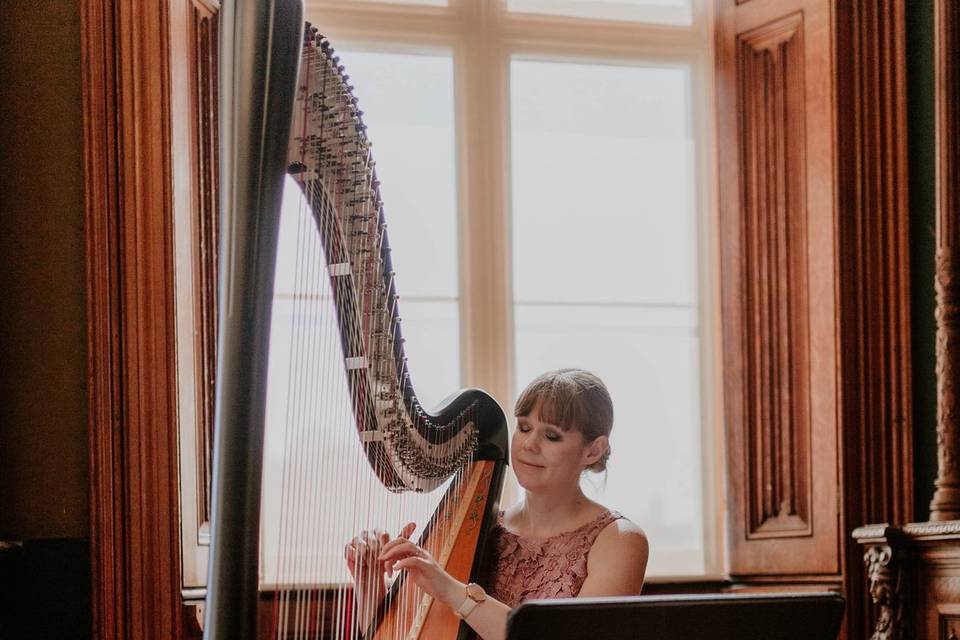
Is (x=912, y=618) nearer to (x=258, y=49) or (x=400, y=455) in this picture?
(x=400, y=455)

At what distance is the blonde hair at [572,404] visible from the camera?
241cm

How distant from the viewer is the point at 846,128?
11.3 ft

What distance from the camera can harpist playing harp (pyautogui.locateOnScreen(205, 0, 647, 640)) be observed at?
125 centimetres

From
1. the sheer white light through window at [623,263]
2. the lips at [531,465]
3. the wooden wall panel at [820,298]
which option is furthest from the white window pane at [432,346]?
the lips at [531,465]

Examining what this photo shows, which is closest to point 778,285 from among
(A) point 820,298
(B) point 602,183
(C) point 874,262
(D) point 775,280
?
(D) point 775,280

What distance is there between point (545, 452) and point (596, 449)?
0.11 m

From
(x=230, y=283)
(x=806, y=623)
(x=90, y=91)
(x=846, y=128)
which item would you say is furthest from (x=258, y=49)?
(x=846, y=128)

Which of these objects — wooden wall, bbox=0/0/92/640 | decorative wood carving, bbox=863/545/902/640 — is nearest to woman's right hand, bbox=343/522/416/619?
wooden wall, bbox=0/0/92/640

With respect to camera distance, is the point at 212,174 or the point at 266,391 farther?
the point at 212,174

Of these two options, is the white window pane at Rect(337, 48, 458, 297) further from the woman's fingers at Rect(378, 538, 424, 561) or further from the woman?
the woman's fingers at Rect(378, 538, 424, 561)

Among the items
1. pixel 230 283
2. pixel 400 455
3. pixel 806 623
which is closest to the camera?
pixel 230 283

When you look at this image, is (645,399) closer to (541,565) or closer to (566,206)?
(566,206)

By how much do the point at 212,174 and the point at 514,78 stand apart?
103cm

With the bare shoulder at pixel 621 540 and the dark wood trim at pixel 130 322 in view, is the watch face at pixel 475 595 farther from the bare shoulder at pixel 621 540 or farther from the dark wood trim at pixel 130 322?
the dark wood trim at pixel 130 322
